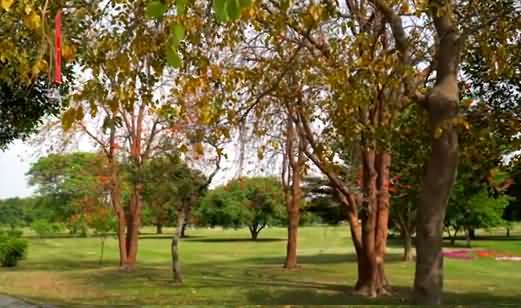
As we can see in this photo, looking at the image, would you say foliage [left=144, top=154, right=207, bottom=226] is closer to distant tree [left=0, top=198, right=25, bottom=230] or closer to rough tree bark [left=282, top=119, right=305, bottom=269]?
rough tree bark [left=282, top=119, right=305, bottom=269]

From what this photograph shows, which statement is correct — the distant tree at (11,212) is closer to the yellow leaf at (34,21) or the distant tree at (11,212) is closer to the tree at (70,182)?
the tree at (70,182)

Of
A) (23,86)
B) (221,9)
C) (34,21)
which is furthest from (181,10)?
(23,86)

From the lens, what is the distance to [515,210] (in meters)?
54.6

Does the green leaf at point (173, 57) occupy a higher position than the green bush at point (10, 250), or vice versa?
the green leaf at point (173, 57)

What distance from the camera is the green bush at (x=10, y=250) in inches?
1277

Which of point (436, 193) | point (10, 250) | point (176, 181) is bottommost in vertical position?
point (10, 250)

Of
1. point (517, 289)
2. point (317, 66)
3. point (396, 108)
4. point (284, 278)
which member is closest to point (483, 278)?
point (517, 289)

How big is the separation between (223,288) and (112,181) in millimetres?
12086

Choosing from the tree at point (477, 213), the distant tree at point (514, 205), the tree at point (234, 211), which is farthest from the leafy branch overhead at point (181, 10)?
the tree at point (234, 211)

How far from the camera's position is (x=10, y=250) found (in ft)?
107

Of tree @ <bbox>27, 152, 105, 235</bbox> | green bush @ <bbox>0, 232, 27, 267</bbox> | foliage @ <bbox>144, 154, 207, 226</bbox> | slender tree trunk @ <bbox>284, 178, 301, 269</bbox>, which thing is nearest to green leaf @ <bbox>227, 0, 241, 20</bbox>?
foliage @ <bbox>144, 154, 207, 226</bbox>

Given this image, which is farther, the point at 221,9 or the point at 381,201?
the point at 381,201

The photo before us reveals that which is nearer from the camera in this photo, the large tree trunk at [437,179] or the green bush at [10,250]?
the large tree trunk at [437,179]

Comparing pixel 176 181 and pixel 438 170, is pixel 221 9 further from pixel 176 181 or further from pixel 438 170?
pixel 176 181
